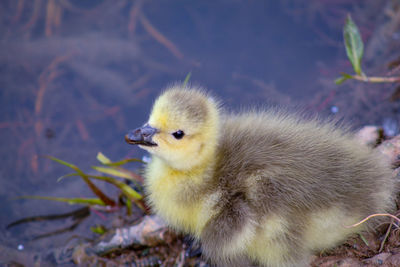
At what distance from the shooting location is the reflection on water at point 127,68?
273 cm

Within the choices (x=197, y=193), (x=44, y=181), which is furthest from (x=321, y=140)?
(x=44, y=181)

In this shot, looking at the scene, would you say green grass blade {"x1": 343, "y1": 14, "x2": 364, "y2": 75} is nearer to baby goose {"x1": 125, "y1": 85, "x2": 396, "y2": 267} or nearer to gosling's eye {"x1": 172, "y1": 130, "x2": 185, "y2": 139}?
baby goose {"x1": 125, "y1": 85, "x2": 396, "y2": 267}

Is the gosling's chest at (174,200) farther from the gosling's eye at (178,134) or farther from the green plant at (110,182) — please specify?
the green plant at (110,182)

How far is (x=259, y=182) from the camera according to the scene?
1.74 m

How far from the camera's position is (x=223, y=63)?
3.08 metres

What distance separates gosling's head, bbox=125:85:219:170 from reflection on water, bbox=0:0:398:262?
976 mm

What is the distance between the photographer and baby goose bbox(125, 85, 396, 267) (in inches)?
67.2

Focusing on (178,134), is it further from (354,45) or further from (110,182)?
(354,45)

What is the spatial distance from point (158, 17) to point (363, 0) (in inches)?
72.8

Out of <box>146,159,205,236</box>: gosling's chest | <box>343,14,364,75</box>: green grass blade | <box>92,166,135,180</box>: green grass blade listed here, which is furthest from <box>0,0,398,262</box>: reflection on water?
<box>146,159,205,236</box>: gosling's chest

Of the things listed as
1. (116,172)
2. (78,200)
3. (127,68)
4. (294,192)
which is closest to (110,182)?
(116,172)

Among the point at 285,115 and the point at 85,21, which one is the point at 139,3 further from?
the point at 285,115

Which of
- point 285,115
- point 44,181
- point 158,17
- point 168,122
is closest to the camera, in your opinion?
point 168,122

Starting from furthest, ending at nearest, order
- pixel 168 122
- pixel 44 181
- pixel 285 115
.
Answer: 1. pixel 44 181
2. pixel 285 115
3. pixel 168 122
